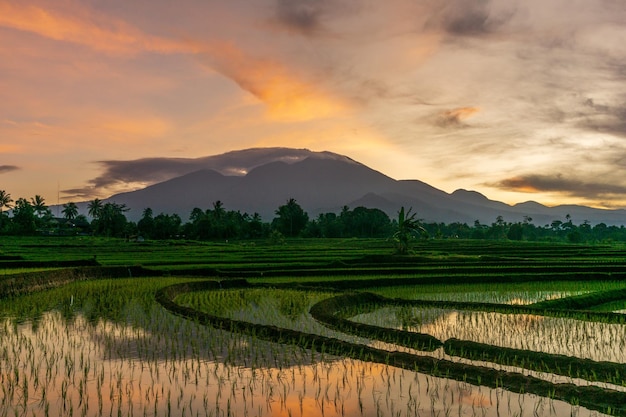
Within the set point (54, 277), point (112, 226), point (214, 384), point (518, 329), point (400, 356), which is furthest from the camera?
point (112, 226)

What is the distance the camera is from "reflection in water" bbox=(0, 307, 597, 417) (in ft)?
23.9

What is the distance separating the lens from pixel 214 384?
8.38 metres

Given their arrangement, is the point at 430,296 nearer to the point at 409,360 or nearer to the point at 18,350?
the point at 409,360

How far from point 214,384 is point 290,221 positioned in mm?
89655

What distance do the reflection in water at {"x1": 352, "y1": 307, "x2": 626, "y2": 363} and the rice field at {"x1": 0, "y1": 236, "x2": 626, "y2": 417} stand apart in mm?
53

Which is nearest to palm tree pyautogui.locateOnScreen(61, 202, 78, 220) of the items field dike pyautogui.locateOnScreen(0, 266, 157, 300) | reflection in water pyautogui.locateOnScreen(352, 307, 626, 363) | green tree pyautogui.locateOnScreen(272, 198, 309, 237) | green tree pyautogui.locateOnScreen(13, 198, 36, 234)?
green tree pyautogui.locateOnScreen(13, 198, 36, 234)

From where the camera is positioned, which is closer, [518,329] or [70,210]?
[518,329]

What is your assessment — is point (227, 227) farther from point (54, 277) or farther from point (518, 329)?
point (518, 329)

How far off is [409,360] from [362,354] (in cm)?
98

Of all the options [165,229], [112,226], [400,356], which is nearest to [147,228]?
[165,229]

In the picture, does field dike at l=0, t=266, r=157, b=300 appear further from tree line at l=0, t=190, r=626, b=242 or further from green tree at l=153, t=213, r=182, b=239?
green tree at l=153, t=213, r=182, b=239

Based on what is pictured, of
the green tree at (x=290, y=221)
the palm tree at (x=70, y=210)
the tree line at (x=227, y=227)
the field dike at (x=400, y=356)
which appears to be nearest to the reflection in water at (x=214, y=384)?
the field dike at (x=400, y=356)

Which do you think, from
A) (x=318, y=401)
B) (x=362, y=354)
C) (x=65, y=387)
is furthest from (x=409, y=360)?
(x=65, y=387)

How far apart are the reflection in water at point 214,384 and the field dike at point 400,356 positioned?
0.85 feet
